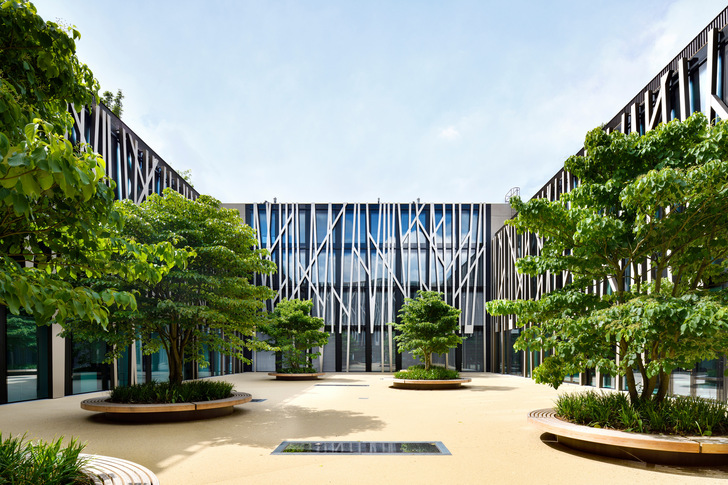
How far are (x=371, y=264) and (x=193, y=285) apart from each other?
18930 millimetres

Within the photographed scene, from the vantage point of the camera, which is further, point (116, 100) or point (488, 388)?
point (116, 100)

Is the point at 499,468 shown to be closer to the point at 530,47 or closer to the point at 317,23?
the point at 530,47

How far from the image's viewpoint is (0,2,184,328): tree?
2771 mm

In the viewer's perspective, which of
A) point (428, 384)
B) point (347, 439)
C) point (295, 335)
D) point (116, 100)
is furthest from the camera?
point (116, 100)

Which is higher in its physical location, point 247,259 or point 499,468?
point 247,259

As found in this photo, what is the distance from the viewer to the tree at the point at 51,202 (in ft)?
9.09

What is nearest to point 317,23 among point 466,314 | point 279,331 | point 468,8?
point 468,8

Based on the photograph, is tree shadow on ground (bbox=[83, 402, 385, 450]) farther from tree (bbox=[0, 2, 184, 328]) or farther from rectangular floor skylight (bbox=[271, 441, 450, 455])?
tree (bbox=[0, 2, 184, 328])

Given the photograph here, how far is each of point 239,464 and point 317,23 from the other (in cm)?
916

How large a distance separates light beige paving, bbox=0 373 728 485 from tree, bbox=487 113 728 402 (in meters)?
1.51

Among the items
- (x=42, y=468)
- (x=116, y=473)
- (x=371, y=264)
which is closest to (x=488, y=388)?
(x=371, y=264)

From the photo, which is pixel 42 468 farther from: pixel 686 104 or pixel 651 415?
pixel 686 104

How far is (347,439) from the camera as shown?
28.9 ft

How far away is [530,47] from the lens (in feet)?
37.7
